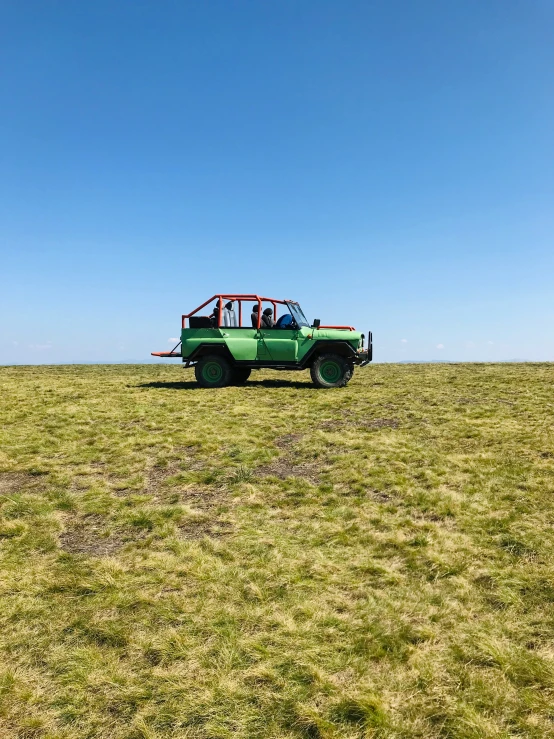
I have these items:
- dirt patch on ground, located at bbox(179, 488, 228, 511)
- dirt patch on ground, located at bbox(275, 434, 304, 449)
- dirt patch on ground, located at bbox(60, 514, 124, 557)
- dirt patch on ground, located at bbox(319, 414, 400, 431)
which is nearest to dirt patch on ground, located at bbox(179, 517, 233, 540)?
dirt patch on ground, located at bbox(179, 488, 228, 511)

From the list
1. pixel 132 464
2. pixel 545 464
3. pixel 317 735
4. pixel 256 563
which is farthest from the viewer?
pixel 132 464

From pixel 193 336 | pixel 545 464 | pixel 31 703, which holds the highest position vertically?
pixel 193 336

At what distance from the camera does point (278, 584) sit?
3.55 m

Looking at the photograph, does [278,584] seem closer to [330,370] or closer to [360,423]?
[360,423]

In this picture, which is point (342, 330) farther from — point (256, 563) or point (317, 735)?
point (317, 735)

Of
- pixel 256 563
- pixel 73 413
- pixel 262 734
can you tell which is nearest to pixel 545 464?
pixel 256 563

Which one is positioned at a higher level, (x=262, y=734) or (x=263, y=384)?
(x=263, y=384)

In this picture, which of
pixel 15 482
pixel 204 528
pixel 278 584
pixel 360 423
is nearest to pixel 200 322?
pixel 360 423

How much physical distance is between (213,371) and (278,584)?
33.7 ft

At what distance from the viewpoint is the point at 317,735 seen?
7.31 feet

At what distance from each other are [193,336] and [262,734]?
1154 centimetres

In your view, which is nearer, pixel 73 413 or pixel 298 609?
pixel 298 609

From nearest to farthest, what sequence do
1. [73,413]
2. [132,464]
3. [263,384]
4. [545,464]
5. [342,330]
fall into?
[545,464] → [132,464] → [73,413] → [342,330] → [263,384]

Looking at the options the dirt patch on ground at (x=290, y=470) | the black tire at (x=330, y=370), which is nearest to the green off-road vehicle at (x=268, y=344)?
the black tire at (x=330, y=370)
